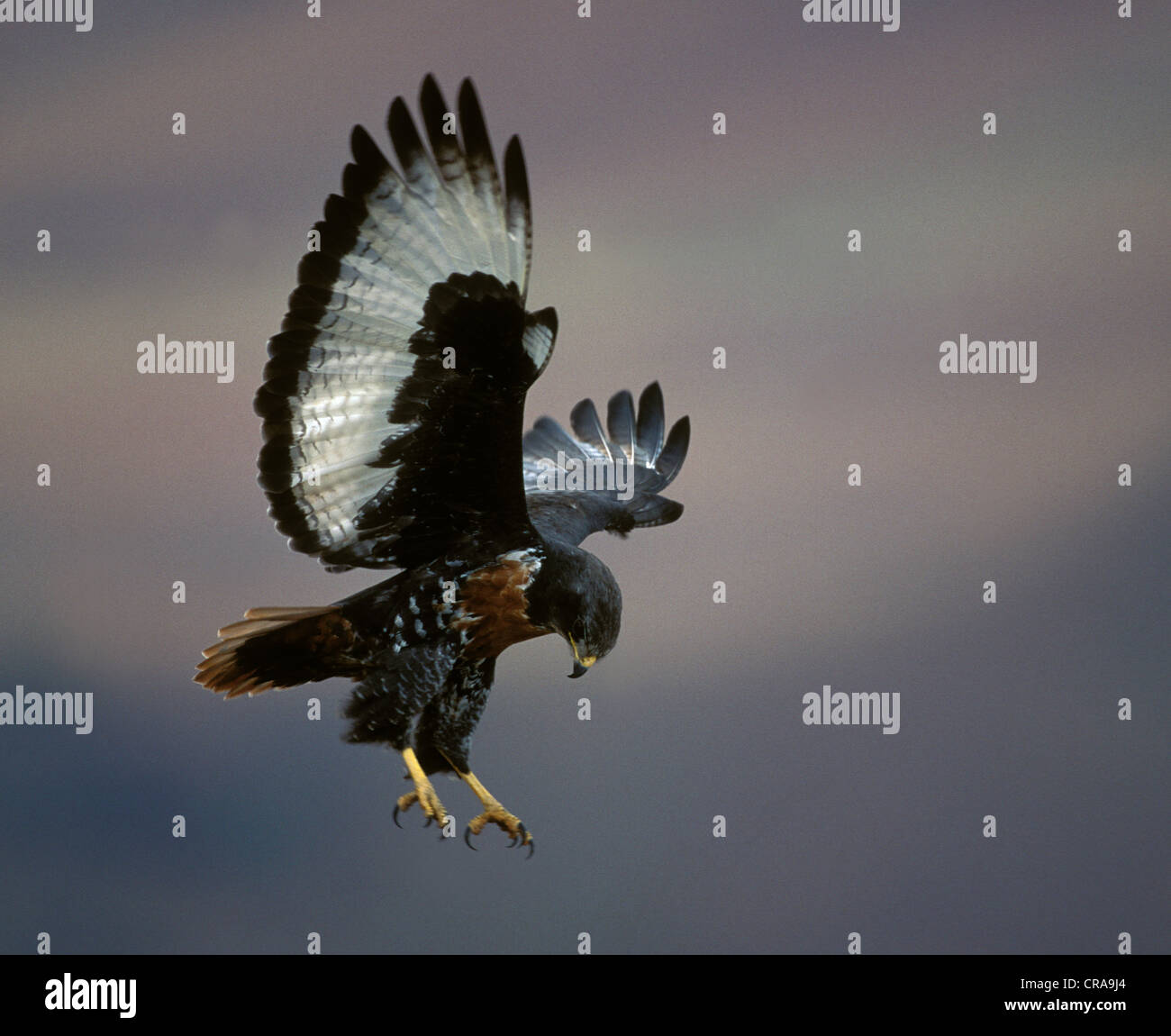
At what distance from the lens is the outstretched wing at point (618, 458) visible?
7754mm

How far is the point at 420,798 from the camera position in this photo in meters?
5.96

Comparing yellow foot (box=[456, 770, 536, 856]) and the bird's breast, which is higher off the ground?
the bird's breast

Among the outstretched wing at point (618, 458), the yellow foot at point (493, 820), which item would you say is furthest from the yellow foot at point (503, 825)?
the outstretched wing at point (618, 458)

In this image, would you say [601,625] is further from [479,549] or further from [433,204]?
[433,204]

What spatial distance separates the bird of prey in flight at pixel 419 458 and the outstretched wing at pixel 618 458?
162 centimetres

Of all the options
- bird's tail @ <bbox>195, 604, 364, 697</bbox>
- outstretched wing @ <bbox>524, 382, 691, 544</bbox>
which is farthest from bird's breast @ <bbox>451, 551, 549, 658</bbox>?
outstretched wing @ <bbox>524, 382, 691, 544</bbox>

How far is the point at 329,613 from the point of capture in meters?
5.93

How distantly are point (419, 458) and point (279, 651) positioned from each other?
1037 mm

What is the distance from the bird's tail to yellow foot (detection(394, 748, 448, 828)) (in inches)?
16.5

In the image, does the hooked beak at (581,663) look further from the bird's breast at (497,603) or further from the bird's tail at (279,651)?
the bird's tail at (279,651)

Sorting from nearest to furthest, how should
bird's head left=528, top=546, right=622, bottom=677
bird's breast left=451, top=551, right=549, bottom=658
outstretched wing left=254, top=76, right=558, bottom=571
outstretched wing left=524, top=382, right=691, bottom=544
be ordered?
outstretched wing left=254, top=76, right=558, bottom=571 → bird's head left=528, top=546, right=622, bottom=677 → bird's breast left=451, top=551, right=549, bottom=658 → outstretched wing left=524, top=382, right=691, bottom=544

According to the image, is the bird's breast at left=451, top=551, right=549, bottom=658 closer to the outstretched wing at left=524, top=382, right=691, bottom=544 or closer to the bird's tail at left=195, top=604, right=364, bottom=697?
the bird's tail at left=195, top=604, right=364, bottom=697

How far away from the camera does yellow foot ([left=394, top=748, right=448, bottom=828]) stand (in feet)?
19.5

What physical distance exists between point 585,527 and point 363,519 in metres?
1.34
